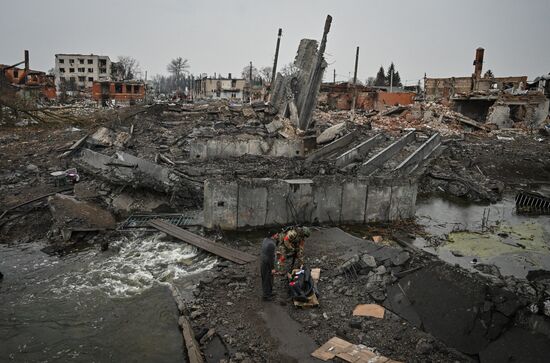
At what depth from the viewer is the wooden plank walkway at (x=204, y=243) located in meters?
7.57

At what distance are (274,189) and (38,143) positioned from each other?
13.3 m

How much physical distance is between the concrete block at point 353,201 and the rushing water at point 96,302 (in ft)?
13.0

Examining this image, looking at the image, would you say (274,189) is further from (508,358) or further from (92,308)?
(508,358)

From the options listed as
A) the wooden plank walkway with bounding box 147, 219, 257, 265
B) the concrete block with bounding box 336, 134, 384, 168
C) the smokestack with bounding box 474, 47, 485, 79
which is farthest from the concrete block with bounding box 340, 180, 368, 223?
the smokestack with bounding box 474, 47, 485, 79

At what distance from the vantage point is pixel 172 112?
2545cm

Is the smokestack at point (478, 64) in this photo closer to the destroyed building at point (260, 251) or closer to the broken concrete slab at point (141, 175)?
the destroyed building at point (260, 251)

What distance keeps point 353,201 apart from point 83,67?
64.9m

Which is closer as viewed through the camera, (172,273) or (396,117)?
(172,273)

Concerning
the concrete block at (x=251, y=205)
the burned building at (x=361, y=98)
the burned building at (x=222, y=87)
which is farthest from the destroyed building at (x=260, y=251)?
the burned building at (x=222, y=87)

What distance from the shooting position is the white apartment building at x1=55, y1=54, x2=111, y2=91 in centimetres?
6069

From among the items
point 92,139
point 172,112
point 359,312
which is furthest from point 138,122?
point 359,312

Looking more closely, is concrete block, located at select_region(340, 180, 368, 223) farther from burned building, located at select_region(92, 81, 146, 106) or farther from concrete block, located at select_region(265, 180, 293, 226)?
burned building, located at select_region(92, 81, 146, 106)

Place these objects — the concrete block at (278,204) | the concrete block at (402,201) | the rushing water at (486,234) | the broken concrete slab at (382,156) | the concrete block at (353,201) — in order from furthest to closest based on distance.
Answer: the broken concrete slab at (382,156), the concrete block at (402,201), the concrete block at (353,201), the concrete block at (278,204), the rushing water at (486,234)

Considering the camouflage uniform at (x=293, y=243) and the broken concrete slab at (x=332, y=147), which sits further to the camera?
the broken concrete slab at (x=332, y=147)
